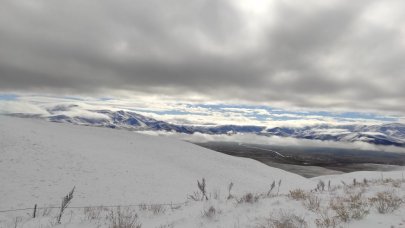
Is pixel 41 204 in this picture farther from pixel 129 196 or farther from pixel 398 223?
pixel 398 223

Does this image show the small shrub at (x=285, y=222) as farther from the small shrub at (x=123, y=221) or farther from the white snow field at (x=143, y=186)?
the small shrub at (x=123, y=221)

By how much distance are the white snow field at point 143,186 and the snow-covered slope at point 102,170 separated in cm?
8

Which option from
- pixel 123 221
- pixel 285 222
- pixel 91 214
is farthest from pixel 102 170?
pixel 285 222

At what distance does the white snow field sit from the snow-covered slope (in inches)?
3.0

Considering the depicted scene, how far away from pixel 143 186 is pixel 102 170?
14.9ft

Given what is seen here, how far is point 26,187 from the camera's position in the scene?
23.7m

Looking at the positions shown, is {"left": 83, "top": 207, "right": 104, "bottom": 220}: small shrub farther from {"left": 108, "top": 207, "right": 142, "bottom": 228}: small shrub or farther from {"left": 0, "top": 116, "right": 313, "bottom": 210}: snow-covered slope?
{"left": 0, "top": 116, "right": 313, "bottom": 210}: snow-covered slope

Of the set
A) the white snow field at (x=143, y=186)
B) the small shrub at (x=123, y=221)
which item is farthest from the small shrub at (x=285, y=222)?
the small shrub at (x=123, y=221)

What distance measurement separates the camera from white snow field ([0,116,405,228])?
757 centimetres

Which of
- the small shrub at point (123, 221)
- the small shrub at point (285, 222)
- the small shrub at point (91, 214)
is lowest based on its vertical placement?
the small shrub at point (91, 214)

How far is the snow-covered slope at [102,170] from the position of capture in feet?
80.5

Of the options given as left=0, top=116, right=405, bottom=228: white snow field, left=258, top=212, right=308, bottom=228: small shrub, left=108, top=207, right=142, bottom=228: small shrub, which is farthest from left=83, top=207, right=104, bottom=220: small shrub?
left=258, top=212, right=308, bottom=228: small shrub

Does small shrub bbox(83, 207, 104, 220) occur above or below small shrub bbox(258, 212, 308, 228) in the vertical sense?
below

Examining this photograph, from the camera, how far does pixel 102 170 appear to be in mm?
30750
